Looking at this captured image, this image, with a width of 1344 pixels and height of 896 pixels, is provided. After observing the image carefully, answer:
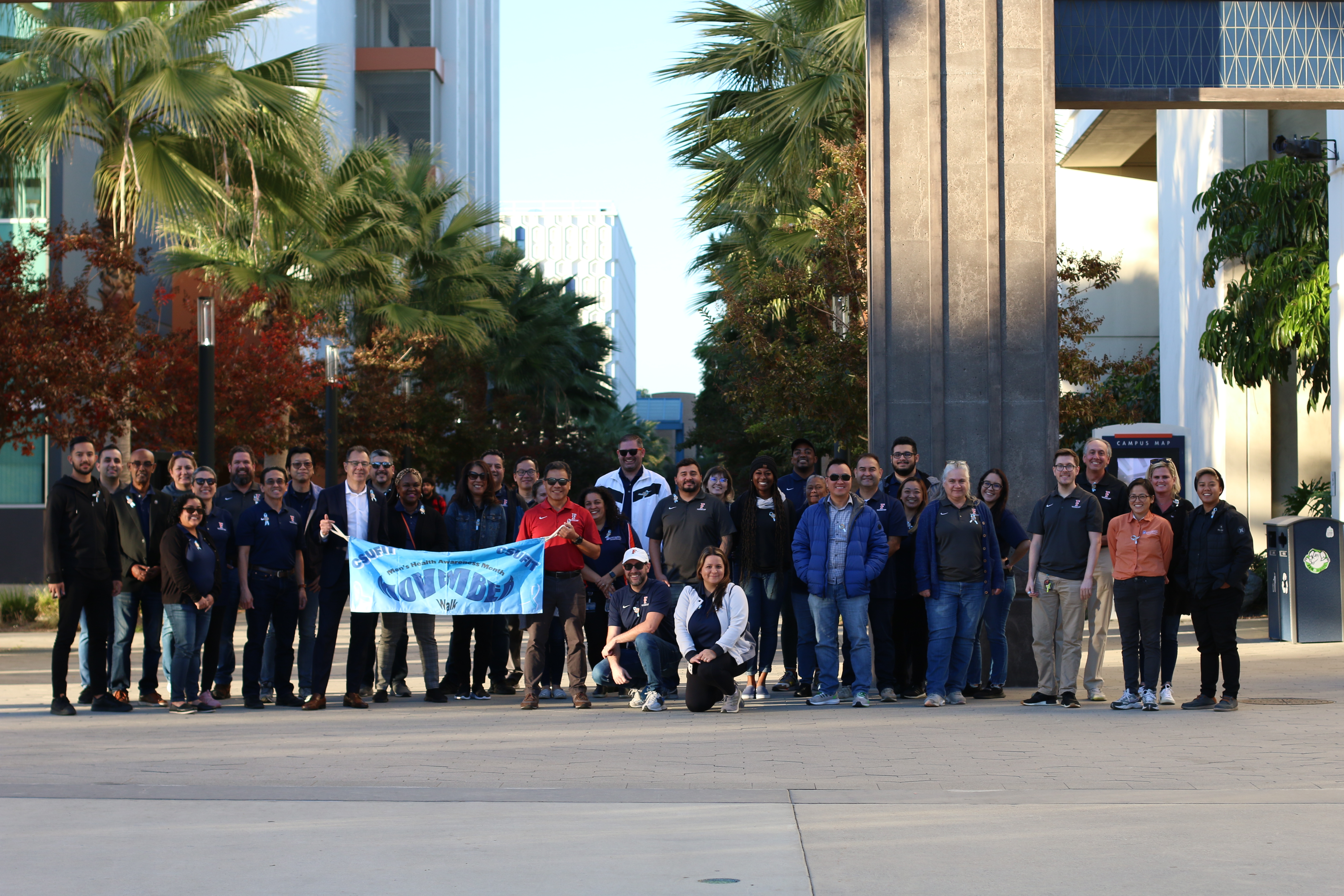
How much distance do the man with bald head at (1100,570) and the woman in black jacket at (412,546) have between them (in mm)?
5136

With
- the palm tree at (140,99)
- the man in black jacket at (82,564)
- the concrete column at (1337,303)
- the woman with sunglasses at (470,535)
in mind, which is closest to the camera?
the man in black jacket at (82,564)

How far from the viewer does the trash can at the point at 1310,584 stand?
1559cm

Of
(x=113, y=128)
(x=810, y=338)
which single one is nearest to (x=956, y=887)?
(x=113, y=128)

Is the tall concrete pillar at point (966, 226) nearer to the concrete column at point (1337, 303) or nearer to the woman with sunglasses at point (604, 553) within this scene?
the woman with sunglasses at point (604, 553)

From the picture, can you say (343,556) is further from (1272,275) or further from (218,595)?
(1272,275)

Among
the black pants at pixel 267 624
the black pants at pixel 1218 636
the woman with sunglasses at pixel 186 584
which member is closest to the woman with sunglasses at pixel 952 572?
the black pants at pixel 1218 636

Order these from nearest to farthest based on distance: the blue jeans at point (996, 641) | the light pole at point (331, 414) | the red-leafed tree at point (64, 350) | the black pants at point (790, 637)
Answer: the blue jeans at point (996, 641) → the black pants at point (790, 637) → the red-leafed tree at point (64, 350) → the light pole at point (331, 414)

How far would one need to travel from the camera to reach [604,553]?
11695 mm

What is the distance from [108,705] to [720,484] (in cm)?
503

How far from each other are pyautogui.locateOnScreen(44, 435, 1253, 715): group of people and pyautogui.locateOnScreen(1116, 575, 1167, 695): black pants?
2cm

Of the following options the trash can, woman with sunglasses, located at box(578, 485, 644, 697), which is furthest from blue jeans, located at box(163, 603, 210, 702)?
the trash can

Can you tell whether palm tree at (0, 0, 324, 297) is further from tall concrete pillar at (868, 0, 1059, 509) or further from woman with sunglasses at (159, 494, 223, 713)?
tall concrete pillar at (868, 0, 1059, 509)

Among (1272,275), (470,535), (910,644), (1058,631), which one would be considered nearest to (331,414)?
(470,535)

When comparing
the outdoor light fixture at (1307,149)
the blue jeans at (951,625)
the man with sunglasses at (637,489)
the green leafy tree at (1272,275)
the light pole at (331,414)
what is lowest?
the blue jeans at (951,625)
